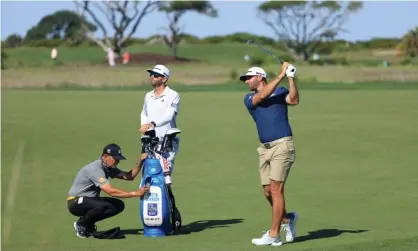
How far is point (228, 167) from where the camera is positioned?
19.1 m

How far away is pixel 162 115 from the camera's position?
38.1 feet

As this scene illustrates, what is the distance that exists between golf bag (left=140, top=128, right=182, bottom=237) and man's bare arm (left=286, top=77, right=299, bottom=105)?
5.17ft

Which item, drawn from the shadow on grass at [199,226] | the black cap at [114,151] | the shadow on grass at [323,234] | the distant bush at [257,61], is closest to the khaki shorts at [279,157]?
the shadow on grass at [323,234]

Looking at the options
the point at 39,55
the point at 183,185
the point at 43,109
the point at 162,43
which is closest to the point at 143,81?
the point at 43,109

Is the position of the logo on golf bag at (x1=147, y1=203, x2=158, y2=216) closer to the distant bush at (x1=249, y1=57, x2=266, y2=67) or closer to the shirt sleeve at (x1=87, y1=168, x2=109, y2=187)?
the shirt sleeve at (x1=87, y1=168, x2=109, y2=187)

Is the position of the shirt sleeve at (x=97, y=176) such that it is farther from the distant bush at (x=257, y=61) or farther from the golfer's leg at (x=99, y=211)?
the distant bush at (x=257, y=61)

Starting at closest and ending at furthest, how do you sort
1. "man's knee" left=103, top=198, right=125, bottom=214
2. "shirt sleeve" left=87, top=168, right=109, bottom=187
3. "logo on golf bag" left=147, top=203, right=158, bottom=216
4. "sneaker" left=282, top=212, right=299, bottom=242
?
1. "sneaker" left=282, top=212, right=299, bottom=242
2. "shirt sleeve" left=87, top=168, right=109, bottom=187
3. "logo on golf bag" left=147, top=203, right=158, bottom=216
4. "man's knee" left=103, top=198, right=125, bottom=214

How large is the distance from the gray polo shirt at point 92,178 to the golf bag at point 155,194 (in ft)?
1.17

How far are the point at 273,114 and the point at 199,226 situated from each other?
238 centimetres

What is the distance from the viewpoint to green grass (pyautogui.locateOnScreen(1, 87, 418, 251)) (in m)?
11.4

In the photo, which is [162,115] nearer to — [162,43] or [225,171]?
[225,171]

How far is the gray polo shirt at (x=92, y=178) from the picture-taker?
1113 cm

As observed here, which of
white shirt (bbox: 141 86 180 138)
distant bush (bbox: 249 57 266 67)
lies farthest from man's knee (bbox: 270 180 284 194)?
distant bush (bbox: 249 57 266 67)

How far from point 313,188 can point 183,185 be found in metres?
2.06
